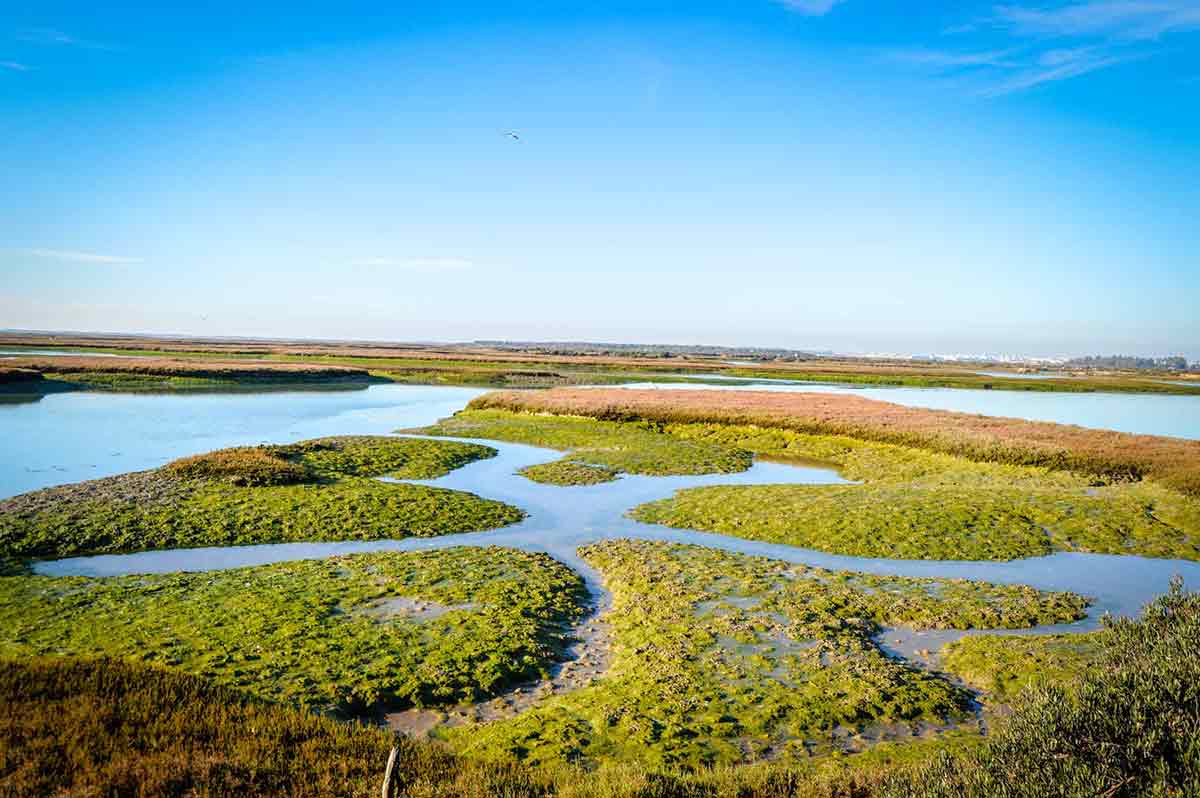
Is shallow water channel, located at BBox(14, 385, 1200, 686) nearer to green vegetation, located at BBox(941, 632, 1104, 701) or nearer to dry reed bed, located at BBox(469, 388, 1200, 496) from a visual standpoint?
green vegetation, located at BBox(941, 632, 1104, 701)

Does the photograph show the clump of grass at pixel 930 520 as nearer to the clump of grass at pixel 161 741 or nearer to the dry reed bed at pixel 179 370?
the clump of grass at pixel 161 741

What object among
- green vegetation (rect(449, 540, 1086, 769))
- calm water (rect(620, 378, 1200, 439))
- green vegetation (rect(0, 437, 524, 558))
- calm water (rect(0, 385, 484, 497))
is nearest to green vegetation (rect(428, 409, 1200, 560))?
green vegetation (rect(449, 540, 1086, 769))

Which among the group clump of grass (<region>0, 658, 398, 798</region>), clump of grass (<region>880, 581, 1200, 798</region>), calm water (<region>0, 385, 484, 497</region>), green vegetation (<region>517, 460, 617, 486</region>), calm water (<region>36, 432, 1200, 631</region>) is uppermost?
clump of grass (<region>880, 581, 1200, 798</region>)

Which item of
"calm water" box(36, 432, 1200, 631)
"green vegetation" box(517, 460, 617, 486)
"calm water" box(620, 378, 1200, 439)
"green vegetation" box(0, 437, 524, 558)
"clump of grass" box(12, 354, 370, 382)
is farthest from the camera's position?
"clump of grass" box(12, 354, 370, 382)

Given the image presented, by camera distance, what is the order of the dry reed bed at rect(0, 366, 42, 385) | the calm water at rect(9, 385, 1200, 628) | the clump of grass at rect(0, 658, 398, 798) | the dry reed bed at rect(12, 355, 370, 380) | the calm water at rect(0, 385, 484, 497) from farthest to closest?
the dry reed bed at rect(12, 355, 370, 380) → the dry reed bed at rect(0, 366, 42, 385) → the calm water at rect(0, 385, 484, 497) → the calm water at rect(9, 385, 1200, 628) → the clump of grass at rect(0, 658, 398, 798)

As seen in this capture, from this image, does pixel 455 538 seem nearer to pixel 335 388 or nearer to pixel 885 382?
pixel 335 388

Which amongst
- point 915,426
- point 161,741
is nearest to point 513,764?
point 161,741

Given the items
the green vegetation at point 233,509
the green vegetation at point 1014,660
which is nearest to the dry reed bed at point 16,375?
the green vegetation at point 233,509
